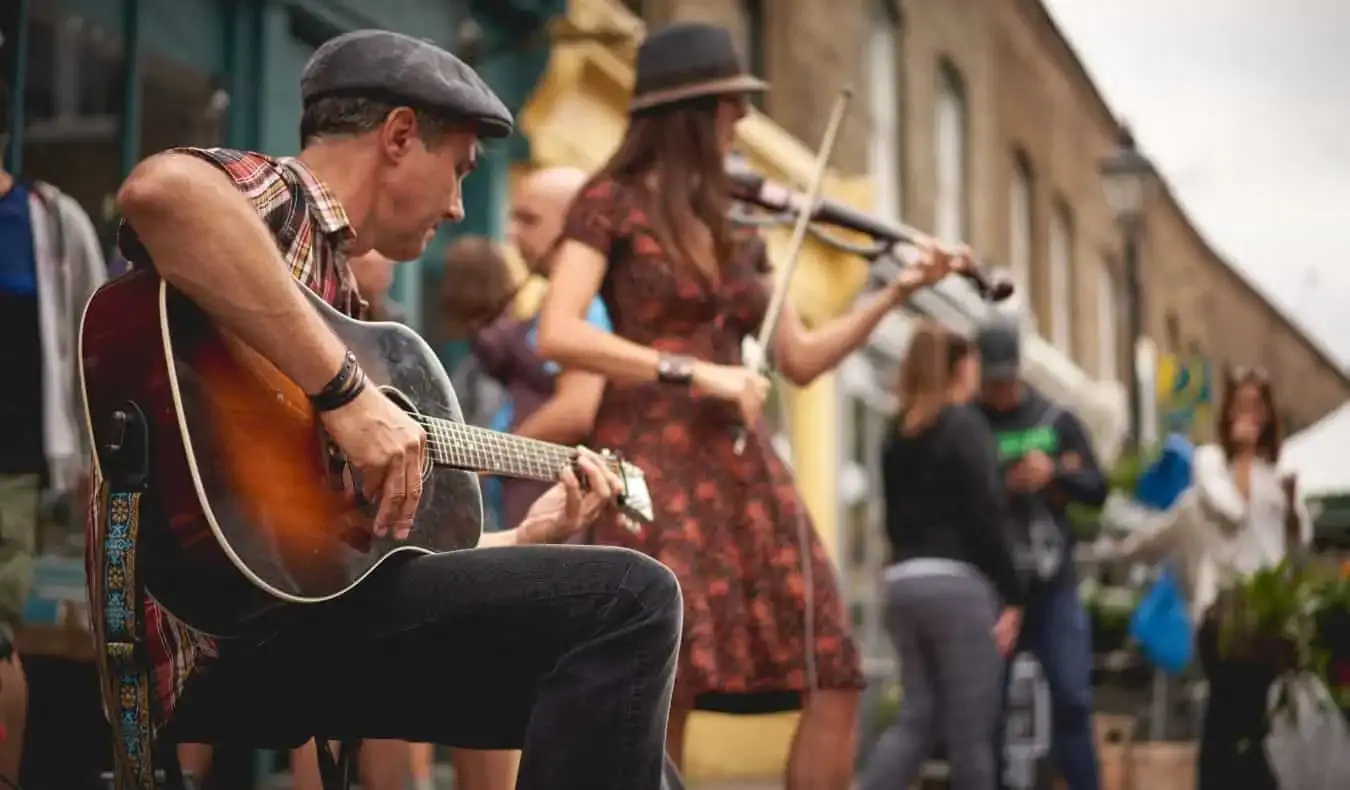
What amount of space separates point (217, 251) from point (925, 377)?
12.8 feet

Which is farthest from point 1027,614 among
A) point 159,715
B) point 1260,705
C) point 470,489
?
point 159,715

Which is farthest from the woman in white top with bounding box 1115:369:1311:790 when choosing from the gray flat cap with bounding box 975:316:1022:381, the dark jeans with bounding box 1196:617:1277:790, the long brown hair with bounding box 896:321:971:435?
the long brown hair with bounding box 896:321:971:435

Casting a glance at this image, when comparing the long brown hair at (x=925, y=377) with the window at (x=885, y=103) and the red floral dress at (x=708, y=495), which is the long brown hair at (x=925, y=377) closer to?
the red floral dress at (x=708, y=495)

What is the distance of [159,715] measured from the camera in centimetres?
246

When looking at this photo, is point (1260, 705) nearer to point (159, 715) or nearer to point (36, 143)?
point (36, 143)

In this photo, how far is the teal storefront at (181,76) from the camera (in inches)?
234

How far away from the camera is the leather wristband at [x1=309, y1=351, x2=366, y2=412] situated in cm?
246

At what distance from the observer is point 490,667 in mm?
2531

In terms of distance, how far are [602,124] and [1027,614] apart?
4141mm

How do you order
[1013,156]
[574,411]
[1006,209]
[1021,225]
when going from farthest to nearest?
[1021,225] < [1013,156] < [1006,209] < [574,411]

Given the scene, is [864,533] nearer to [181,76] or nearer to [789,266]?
[181,76]

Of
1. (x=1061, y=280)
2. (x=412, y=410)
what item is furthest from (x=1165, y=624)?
(x=1061, y=280)

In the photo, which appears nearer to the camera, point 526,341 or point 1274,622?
point 526,341

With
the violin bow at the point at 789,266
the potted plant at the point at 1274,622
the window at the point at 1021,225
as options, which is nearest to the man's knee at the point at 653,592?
the violin bow at the point at 789,266
